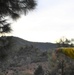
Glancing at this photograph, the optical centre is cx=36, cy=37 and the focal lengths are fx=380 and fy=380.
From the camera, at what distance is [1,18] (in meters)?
10.0

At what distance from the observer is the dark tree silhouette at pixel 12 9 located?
32.5 ft

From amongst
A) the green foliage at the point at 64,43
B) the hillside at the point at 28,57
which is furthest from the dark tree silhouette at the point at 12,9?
the hillside at the point at 28,57

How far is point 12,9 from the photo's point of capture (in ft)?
33.2

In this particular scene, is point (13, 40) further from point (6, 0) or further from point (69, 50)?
point (69, 50)

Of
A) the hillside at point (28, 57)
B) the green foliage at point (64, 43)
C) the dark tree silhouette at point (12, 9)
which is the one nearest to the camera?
the dark tree silhouette at point (12, 9)

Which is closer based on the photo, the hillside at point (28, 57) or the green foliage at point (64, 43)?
the green foliage at point (64, 43)

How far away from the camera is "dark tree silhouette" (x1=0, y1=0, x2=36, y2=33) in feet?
32.5

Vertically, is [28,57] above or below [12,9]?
below

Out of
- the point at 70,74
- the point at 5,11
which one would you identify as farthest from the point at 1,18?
the point at 70,74

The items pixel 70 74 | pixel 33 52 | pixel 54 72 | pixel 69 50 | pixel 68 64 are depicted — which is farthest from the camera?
pixel 33 52

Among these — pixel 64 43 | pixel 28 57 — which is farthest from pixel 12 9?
pixel 28 57

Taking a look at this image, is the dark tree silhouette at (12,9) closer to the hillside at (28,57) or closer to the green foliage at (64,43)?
the green foliage at (64,43)

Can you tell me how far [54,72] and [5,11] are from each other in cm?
3617

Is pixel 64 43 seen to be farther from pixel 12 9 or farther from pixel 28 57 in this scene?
pixel 28 57
